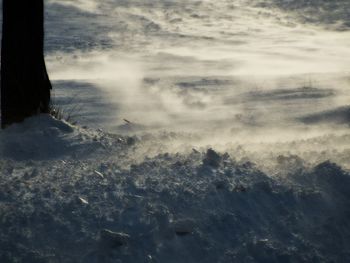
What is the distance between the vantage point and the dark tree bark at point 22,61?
4.54 m

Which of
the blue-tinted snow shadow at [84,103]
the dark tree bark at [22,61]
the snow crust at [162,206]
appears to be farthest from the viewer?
the blue-tinted snow shadow at [84,103]

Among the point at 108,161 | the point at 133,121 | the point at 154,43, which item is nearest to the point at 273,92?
the point at 133,121

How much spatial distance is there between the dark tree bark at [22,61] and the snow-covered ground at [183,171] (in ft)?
0.57

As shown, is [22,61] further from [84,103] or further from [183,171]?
[84,103]

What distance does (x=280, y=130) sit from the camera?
548cm

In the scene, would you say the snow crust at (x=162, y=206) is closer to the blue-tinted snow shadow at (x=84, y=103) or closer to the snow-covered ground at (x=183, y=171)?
the snow-covered ground at (x=183, y=171)

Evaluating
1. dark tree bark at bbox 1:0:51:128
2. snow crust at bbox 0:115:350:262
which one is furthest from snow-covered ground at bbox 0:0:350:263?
dark tree bark at bbox 1:0:51:128

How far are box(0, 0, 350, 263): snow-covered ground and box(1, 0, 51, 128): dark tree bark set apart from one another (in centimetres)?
17

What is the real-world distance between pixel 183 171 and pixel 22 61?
69.3 inches

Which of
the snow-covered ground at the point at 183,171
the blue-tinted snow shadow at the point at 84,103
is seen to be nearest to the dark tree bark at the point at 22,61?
the snow-covered ground at the point at 183,171

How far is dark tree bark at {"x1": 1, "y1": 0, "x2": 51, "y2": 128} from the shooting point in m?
4.54

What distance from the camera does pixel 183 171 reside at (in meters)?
4.20

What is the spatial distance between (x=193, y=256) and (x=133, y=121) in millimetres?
2603

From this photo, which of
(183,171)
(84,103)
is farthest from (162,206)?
(84,103)
